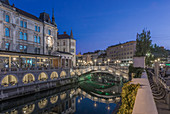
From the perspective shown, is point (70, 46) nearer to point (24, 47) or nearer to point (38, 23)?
point (38, 23)

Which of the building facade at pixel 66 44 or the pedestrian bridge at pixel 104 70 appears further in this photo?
the building facade at pixel 66 44

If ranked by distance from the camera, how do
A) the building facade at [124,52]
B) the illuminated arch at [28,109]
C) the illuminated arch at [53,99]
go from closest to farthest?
the illuminated arch at [28,109] < the illuminated arch at [53,99] < the building facade at [124,52]

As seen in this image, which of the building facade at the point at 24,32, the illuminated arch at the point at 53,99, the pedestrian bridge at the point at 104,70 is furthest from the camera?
the pedestrian bridge at the point at 104,70

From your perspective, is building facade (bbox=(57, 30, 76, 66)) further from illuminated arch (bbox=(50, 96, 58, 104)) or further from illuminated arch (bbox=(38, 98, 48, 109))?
illuminated arch (bbox=(38, 98, 48, 109))

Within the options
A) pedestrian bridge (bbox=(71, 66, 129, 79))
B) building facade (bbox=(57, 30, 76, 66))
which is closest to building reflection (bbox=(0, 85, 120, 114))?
pedestrian bridge (bbox=(71, 66, 129, 79))

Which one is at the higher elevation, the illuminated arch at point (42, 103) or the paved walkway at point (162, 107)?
the paved walkway at point (162, 107)

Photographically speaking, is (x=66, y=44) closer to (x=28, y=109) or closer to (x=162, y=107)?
(x=28, y=109)

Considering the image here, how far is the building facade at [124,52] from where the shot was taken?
223ft

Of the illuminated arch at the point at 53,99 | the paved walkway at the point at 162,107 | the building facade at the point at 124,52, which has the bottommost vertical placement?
the illuminated arch at the point at 53,99

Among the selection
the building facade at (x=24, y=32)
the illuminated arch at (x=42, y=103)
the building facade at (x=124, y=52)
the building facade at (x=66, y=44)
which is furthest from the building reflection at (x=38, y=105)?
the building facade at (x=124, y=52)

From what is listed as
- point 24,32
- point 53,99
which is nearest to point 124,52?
point 24,32

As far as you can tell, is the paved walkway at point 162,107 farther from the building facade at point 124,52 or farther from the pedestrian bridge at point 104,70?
the building facade at point 124,52

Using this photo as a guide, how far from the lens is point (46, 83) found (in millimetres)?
31156

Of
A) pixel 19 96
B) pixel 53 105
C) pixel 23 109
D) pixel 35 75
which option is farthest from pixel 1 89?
pixel 53 105
